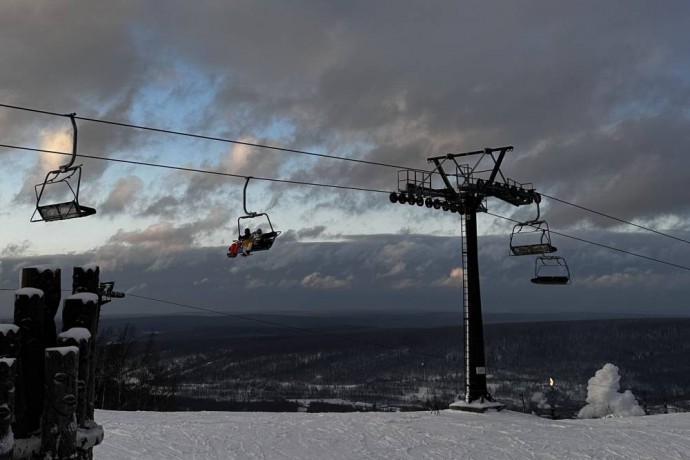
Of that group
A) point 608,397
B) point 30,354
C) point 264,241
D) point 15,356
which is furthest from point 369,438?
point 608,397

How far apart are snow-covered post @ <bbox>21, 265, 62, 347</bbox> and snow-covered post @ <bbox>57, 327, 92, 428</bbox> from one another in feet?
0.80

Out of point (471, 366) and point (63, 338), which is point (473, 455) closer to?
point (471, 366)

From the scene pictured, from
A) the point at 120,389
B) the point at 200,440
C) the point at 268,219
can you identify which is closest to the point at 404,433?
the point at 200,440

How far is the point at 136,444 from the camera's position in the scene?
16.2 metres

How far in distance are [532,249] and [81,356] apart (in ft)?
71.9

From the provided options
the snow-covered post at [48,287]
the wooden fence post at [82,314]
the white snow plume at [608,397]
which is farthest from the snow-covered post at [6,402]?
the white snow plume at [608,397]

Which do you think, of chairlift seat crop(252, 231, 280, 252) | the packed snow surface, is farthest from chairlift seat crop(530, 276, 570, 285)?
chairlift seat crop(252, 231, 280, 252)

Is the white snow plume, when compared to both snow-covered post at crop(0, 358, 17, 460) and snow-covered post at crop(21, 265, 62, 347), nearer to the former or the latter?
snow-covered post at crop(21, 265, 62, 347)

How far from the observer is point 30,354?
239 inches

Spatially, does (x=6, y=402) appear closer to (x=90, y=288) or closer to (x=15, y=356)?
(x=15, y=356)

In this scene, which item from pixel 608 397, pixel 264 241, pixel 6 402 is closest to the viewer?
pixel 6 402

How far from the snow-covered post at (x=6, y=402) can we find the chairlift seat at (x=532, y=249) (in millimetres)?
22278

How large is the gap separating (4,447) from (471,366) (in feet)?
76.2

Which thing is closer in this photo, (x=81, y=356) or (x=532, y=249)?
(x=81, y=356)
